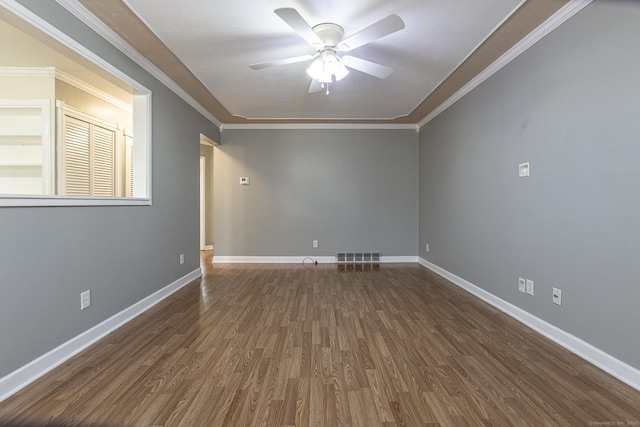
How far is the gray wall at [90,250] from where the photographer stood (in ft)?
5.45

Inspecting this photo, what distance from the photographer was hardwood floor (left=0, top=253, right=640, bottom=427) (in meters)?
1.44

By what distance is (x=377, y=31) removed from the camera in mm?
2061

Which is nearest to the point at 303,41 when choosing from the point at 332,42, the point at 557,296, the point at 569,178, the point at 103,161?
the point at 332,42

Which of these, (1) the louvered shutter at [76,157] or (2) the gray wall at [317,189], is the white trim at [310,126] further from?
(1) the louvered shutter at [76,157]

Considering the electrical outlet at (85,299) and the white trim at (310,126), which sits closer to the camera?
the electrical outlet at (85,299)

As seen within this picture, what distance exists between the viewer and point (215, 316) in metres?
2.73

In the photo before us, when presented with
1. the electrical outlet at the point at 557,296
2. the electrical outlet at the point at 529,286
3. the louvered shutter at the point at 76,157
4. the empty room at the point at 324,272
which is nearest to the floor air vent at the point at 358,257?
the empty room at the point at 324,272

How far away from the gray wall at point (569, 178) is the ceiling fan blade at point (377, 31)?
128cm

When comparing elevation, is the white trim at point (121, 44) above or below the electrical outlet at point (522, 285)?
above

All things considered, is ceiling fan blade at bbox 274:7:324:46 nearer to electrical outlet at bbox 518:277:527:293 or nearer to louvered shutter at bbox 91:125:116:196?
electrical outlet at bbox 518:277:527:293

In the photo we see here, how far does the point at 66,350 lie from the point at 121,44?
244cm

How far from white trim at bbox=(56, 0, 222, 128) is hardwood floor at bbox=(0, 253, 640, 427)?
94.4 inches

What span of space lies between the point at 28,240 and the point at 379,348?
2371 millimetres

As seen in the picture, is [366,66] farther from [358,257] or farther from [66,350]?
[358,257]
